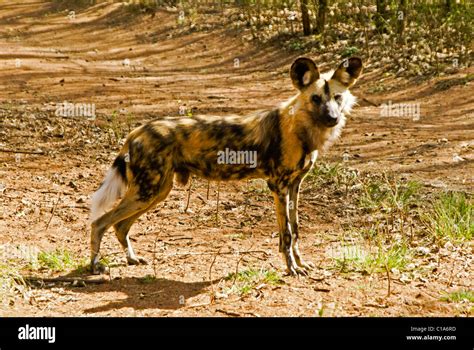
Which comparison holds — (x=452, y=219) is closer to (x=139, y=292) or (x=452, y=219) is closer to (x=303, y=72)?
(x=303, y=72)

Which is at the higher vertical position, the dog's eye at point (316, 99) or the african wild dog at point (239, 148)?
the dog's eye at point (316, 99)

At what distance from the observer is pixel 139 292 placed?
167 inches

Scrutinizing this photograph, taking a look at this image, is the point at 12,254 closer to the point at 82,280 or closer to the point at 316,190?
the point at 82,280

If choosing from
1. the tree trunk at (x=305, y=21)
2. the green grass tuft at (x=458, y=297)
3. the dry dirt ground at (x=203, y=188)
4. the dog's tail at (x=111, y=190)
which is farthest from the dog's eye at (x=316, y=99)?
the tree trunk at (x=305, y=21)

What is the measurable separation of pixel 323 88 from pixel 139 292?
1.75 meters

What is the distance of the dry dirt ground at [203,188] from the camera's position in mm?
4020

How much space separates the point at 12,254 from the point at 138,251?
0.88 metres

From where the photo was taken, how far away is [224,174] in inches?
186

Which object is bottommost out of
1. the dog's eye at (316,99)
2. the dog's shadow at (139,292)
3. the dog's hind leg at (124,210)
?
the dog's shadow at (139,292)

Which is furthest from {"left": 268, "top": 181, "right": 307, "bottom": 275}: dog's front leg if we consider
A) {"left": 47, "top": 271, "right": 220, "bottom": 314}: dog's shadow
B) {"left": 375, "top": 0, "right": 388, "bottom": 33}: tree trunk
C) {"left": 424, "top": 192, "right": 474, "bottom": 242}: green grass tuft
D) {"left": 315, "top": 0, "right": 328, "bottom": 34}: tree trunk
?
{"left": 315, "top": 0, "right": 328, "bottom": 34}: tree trunk

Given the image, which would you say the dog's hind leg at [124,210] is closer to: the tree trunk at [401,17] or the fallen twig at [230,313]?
the fallen twig at [230,313]

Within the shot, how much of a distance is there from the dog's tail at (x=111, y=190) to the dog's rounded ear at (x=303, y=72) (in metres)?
1.26

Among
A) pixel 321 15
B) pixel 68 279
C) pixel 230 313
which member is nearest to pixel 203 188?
pixel 68 279
